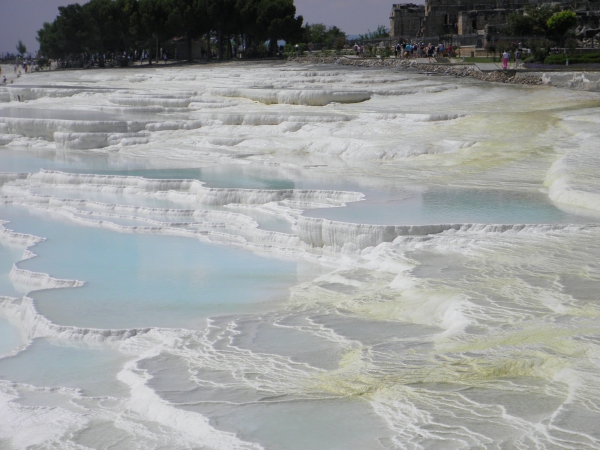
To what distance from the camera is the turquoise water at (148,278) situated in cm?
508

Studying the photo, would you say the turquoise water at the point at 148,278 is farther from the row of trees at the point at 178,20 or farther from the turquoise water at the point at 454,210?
the row of trees at the point at 178,20

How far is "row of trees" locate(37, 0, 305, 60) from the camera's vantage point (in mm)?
30625

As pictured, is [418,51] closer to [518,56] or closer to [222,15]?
[518,56]

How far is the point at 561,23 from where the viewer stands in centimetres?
2120

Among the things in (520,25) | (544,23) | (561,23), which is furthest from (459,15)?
(561,23)

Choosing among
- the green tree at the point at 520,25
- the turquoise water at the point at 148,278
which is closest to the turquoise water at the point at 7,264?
the turquoise water at the point at 148,278

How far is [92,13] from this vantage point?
32969 mm

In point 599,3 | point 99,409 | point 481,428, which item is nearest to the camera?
point 481,428

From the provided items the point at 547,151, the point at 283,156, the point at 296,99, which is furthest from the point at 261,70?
the point at 547,151

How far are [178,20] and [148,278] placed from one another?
26.0 meters

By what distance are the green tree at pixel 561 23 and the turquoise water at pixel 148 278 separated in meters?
16.9

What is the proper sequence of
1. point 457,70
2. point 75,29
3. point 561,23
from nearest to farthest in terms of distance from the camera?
1. point 457,70
2. point 561,23
3. point 75,29

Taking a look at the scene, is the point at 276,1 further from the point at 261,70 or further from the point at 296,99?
the point at 296,99

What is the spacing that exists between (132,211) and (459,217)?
365 centimetres
